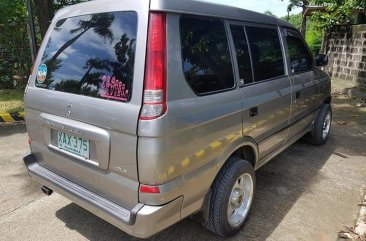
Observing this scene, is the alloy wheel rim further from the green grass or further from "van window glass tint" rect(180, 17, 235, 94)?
the green grass

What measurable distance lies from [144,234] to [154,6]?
1494 mm

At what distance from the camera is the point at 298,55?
4273mm

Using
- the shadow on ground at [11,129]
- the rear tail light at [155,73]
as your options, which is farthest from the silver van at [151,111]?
the shadow on ground at [11,129]

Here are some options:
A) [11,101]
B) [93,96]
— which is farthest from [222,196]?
[11,101]

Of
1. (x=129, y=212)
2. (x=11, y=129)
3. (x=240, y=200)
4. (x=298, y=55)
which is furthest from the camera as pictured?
(x=11, y=129)

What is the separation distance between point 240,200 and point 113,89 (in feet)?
5.44

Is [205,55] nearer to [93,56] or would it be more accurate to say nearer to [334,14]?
[93,56]

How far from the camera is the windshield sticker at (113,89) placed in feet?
7.31

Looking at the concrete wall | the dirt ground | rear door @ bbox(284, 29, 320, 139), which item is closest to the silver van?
the dirt ground

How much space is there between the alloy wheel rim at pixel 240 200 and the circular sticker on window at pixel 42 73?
1.89 metres

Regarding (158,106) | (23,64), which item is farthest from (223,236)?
(23,64)

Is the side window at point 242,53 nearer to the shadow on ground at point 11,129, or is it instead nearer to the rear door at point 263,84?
the rear door at point 263,84

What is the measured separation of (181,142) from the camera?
7.42ft

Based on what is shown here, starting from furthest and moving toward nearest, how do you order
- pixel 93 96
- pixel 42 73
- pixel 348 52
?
pixel 348 52, pixel 42 73, pixel 93 96
